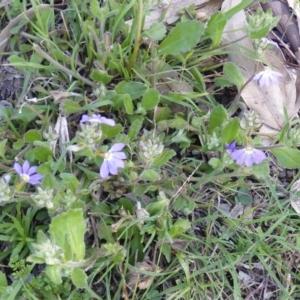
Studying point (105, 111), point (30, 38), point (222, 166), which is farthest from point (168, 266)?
point (30, 38)

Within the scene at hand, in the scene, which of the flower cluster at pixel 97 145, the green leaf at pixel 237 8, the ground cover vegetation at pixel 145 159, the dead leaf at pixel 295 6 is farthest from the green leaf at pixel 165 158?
the dead leaf at pixel 295 6

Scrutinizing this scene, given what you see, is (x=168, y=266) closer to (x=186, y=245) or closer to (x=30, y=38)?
(x=186, y=245)

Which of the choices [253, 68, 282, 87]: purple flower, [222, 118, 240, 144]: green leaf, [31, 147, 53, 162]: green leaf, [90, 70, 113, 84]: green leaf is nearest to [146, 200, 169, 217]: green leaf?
[222, 118, 240, 144]: green leaf

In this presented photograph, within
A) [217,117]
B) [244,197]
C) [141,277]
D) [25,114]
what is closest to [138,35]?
[217,117]

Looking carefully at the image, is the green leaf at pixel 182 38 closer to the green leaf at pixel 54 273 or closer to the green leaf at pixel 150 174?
the green leaf at pixel 150 174

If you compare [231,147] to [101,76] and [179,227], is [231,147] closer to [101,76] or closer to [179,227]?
[179,227]

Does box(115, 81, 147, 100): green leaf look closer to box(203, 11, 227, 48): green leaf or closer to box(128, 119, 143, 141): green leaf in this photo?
box(128, 119, 143, 141): green leaf
